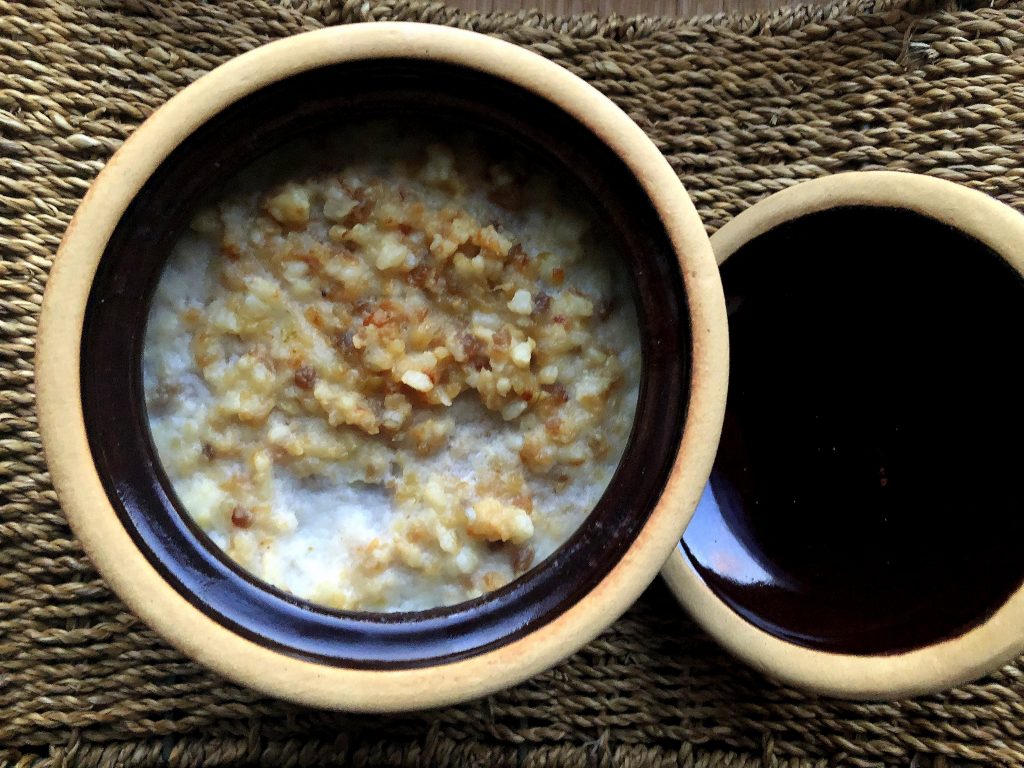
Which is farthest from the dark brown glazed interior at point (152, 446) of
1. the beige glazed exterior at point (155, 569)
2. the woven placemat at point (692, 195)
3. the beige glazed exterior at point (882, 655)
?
the woven placemat at point (692, 195)

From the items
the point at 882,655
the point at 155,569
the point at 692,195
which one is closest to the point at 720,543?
the point at 882,655

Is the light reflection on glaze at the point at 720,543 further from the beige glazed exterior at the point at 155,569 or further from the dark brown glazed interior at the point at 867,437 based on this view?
the beige glazed exterior at the point at 155,569

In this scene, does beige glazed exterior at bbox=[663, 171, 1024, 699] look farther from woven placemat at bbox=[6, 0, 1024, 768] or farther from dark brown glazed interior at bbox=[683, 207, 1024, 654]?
woven placemat at bbox=[6, 0, 1024, 768]

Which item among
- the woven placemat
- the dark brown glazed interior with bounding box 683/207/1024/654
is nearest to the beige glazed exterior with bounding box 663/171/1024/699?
the dark brown glazed interior with bounding box 683/207/1024/654

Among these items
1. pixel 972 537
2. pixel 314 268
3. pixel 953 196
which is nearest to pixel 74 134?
pixel 314 268

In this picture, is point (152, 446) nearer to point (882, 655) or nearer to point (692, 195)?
point (692, 195)

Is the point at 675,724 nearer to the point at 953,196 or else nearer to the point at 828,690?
the point at 828,690
